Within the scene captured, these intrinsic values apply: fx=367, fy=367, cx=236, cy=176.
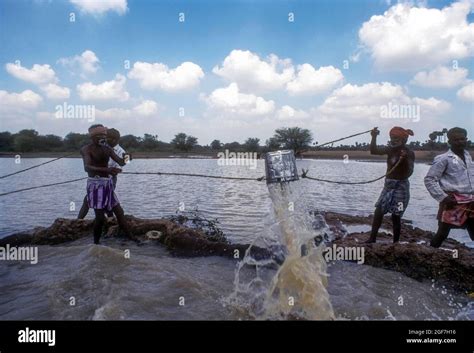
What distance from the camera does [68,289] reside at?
14.1ft

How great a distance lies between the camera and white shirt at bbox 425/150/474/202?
4586 mm

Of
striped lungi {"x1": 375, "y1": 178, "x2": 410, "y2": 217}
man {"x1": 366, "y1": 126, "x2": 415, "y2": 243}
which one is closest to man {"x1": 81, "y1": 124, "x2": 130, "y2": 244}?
man {"x1": 366, "y1": 126, "x2": 415, "y2": 243}

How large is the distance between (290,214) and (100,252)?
2.84 meters

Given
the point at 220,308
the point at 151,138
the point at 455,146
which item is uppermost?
the point at 151,138

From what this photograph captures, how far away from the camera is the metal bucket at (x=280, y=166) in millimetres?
3881

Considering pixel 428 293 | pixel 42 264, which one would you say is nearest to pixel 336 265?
pixel 428 293

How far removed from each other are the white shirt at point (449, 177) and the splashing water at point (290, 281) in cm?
166

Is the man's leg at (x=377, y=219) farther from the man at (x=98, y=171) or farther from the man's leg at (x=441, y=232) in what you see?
the man at (x=98, y=171)

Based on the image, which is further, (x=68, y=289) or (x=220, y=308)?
(x=68, y=289)

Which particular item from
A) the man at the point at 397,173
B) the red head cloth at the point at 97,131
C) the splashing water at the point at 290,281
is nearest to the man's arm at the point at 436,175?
the man at the point at 397,173

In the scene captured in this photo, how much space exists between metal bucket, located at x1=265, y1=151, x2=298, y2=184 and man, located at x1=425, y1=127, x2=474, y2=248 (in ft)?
6.53

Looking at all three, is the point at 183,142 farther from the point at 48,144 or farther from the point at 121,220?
the point at 121,220

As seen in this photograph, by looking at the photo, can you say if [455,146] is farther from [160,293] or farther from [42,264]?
[42,264]
